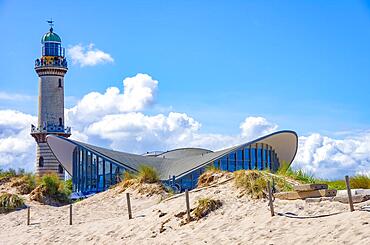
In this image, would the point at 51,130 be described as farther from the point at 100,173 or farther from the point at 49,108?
the point at 100,173

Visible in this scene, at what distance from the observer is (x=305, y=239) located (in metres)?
12.7

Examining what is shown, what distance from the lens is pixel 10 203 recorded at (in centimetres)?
2836

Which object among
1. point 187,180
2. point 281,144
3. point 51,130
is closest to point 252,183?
point 187,180

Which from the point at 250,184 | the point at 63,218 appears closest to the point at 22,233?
the point at 63,218

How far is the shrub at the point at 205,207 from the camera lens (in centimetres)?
1683

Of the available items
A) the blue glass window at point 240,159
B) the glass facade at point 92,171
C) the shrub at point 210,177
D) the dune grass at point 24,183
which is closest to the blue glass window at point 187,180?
the glass facade at point 92,171

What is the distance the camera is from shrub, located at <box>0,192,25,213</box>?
92.1 ft

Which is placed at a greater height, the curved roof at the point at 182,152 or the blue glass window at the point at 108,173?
the curved roof at the point at 182,152

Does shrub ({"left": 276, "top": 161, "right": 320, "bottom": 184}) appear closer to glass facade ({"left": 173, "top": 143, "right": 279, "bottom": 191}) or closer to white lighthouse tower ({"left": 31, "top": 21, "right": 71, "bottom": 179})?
glass facade ({"left": 173, "top": 143, "right": 279, "bottom": 191})

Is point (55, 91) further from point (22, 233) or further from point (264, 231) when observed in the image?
point (264, 231)

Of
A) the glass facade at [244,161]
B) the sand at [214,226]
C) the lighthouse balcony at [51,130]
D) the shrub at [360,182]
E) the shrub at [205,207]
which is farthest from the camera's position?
the lighthouse balcony at [51,130]

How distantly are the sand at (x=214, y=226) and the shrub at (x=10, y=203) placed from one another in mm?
3664

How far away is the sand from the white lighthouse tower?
35.7 meters

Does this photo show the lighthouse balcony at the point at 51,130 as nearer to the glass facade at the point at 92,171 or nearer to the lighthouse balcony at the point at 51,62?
the lighthouse balcony at the point at 51,62
